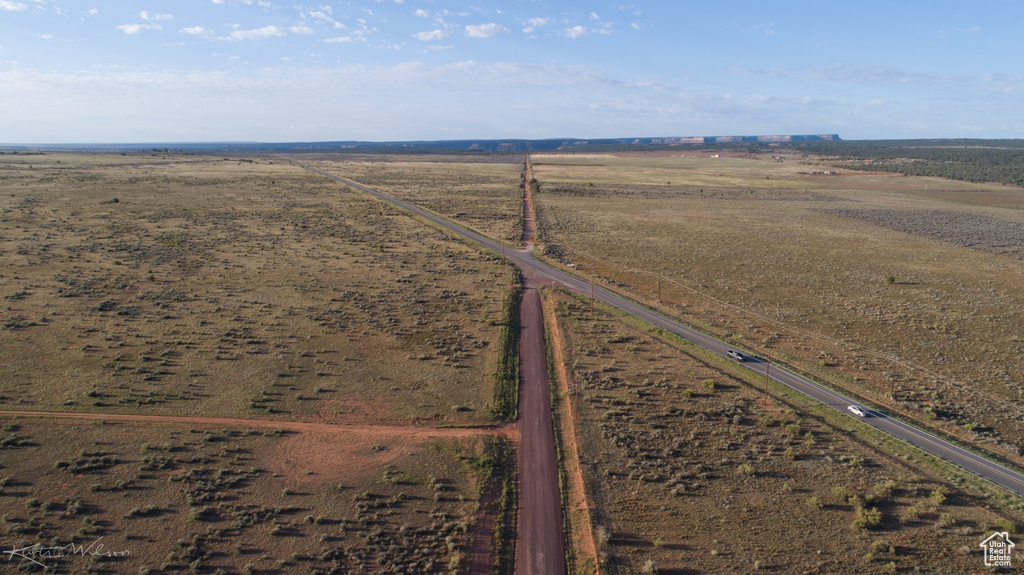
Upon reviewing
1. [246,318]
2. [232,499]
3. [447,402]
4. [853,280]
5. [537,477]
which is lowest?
[537,477]

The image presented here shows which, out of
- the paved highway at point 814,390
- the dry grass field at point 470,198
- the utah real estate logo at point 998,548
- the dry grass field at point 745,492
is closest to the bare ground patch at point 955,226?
the paved highway at point 814,390

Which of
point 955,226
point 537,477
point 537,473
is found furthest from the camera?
point 955,226

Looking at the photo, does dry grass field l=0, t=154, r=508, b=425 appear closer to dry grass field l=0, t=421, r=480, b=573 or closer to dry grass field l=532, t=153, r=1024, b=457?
dry grass field l=0, t=421, r=480, b=573

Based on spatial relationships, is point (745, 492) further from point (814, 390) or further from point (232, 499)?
point (232, 499)

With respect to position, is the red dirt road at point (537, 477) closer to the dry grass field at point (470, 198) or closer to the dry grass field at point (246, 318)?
the dry grass field at point (246, 318)

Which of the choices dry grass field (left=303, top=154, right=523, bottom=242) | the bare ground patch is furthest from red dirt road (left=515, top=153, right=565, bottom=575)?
the bare ground patch

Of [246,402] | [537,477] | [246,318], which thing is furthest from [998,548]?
[246,318]
